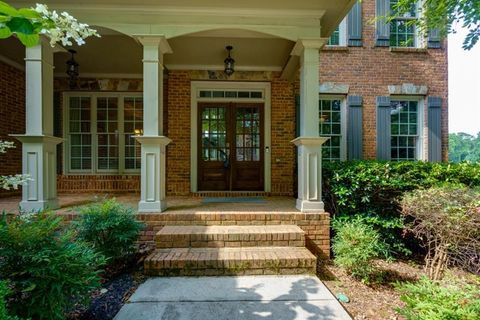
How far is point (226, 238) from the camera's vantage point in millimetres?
3637

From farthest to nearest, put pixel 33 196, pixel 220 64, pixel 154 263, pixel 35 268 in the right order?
pixel 220 64 → pixel 33 196 → pixel 154 263 → pixel 35 268

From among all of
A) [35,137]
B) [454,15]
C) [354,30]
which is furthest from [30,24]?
[354,30]

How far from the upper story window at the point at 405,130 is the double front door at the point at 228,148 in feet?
11.3

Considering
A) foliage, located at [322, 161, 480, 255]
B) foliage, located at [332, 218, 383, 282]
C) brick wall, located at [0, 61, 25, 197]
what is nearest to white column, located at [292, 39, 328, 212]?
foliage, located at [322, 161, 480, 255]

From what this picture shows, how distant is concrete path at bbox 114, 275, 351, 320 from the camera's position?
239cm

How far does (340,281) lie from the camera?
136 inches

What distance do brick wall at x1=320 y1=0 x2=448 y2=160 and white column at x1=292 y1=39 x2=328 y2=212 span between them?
291cm

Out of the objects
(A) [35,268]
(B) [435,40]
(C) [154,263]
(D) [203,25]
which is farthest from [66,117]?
(B) [435,40]

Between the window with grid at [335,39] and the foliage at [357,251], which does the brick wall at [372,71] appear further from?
the foliage at [357,251]

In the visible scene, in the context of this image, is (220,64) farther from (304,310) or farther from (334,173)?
(304,310)

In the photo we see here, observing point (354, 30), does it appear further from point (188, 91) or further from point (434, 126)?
point (188, 91)

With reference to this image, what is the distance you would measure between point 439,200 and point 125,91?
6469 millimetres

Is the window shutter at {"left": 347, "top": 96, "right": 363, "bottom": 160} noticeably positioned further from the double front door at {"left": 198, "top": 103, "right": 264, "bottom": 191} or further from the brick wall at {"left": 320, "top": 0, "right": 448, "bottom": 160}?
the double front door at {"left": 198, "top": 103, "right": 264, "bottom": 191}

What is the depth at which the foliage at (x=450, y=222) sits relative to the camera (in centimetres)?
343
